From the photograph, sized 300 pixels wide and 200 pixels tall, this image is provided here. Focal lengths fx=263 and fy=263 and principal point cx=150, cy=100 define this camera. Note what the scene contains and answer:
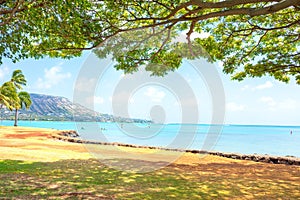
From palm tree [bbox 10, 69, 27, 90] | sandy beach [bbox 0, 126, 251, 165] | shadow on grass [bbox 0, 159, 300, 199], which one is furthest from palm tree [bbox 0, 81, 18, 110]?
shadow on grass [bbox 0, 159, 300, 199]

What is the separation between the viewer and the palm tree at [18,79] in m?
54.1

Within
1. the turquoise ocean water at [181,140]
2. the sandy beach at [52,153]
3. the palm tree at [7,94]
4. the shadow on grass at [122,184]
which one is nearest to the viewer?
the shadow on grass at [122,184]

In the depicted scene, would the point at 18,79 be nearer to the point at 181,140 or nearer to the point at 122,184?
the point at 181,140

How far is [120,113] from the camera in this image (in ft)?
42.0

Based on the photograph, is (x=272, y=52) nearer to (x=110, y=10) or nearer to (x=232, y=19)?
(x=232, y=19)

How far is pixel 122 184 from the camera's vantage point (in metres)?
8.34

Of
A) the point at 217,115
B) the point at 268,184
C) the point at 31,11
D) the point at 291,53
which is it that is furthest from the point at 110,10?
the point at 291,53

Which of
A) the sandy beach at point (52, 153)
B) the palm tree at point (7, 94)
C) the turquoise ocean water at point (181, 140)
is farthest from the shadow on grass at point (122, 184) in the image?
the palm tree at point (7, 94)

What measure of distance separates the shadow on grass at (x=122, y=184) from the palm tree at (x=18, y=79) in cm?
4815

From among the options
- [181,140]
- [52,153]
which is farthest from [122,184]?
[181,140]

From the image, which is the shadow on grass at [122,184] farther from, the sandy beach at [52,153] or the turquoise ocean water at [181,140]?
the turquoise ocean water at [181,140]

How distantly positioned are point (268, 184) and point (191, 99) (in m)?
4.93

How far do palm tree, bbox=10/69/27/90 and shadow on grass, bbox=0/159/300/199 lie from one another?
158ft

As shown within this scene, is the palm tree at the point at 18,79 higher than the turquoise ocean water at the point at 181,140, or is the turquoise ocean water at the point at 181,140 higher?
the palm tree at the point at 18,79
